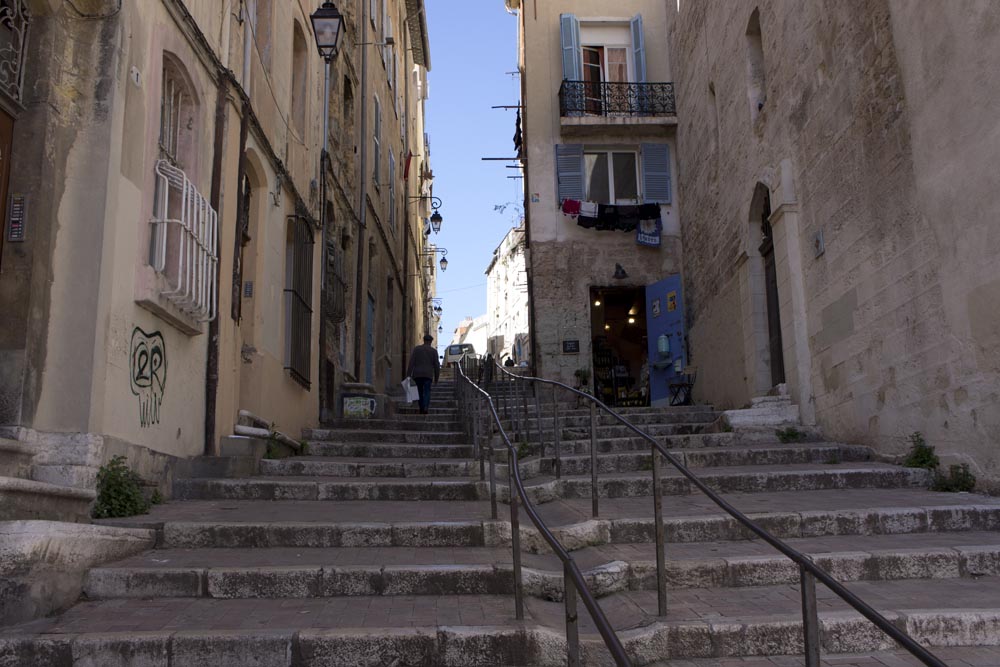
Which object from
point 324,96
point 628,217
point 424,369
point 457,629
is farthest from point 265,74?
point 628,217

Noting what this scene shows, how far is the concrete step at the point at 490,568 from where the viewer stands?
452cm

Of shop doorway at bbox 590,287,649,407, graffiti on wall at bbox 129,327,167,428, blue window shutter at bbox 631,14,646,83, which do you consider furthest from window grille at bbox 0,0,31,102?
blue window shutter at bbox 631,14,646,83

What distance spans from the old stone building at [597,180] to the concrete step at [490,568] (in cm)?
1035

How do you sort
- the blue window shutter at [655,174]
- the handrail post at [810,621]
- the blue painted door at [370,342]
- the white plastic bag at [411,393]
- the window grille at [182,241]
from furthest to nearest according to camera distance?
the blue window shutter at [655,174] < the blue painted door at [370,342] < the white plastic bag at [411,393] < the window grille at [182,241] < the handrail post at [810,621]

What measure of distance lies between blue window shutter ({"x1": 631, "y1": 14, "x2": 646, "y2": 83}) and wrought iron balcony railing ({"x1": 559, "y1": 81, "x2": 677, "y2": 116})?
31cm

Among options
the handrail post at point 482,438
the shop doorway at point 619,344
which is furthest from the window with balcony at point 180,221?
the shop doorway at point 619,344

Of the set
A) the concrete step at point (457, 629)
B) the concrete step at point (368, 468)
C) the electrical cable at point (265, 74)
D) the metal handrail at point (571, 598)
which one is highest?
the electrical cable at point (265, 74)

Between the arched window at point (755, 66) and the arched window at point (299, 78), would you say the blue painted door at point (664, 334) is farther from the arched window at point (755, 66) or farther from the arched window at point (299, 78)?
the arched window at point (299, 78)

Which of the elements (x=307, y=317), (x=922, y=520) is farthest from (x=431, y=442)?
(x=922, y=520)

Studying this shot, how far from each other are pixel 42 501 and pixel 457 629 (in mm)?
2412

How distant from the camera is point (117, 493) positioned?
5406 millimetres

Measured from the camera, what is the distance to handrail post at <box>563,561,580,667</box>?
2.70 m

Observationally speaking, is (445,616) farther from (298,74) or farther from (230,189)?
(298,74)

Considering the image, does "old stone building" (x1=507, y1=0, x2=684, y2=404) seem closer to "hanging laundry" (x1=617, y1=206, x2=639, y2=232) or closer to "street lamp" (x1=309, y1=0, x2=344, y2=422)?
"hanging laundry" (x1=617, y1=206, x2=639, y2=232)
